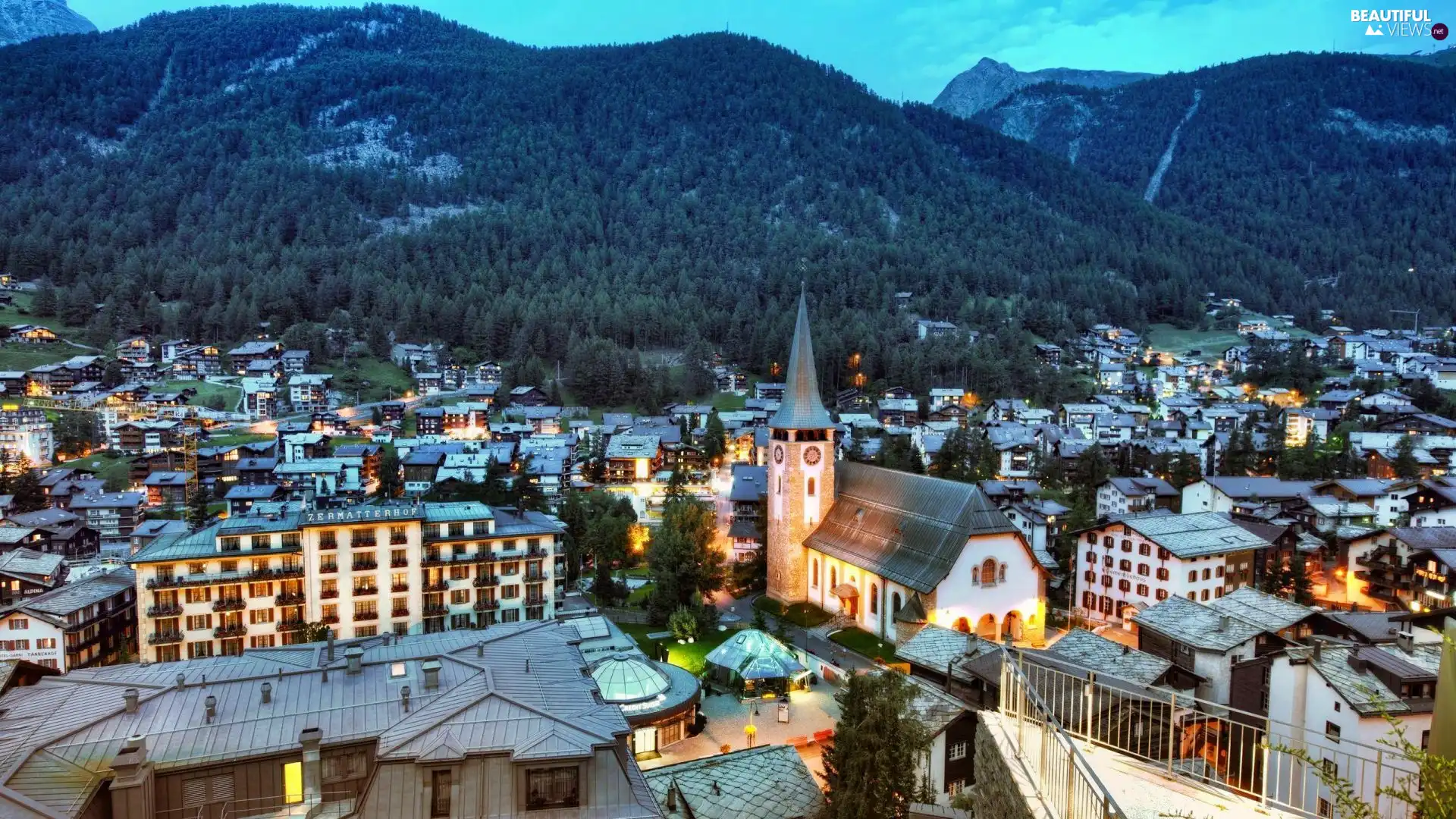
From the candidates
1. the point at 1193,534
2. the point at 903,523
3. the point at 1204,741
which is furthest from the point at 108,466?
the point at 1204,741

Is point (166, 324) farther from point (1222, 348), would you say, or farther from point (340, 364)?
point (1222, 348)

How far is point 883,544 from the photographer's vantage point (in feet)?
136

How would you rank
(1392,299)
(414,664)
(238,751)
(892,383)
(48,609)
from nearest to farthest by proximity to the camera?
(238,751) → (414,664) → (48,609) → (892,383) → (1392,299)

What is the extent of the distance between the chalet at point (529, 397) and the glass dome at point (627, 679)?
7882 cm

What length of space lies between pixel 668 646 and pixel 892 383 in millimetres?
79632

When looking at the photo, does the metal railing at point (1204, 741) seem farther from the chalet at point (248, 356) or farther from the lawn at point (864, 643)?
the chalet at point (248, 356)

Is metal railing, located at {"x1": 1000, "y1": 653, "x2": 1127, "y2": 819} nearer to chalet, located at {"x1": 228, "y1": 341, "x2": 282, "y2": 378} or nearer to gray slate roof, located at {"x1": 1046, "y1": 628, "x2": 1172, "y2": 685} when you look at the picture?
gray slate roof, located at {"x1": 1046, "y1": 628, "x2": 1172, "y2": 685}

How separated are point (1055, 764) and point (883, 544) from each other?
1361 inches

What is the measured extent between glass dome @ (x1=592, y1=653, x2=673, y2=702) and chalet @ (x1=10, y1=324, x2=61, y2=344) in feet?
392

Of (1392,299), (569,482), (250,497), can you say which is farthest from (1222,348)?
(250,497)

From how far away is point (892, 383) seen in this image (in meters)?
113

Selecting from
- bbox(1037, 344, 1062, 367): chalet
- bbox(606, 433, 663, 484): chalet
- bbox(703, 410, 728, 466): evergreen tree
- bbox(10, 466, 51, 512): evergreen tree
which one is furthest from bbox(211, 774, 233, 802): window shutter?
bbox(1037, 344, 1062, 367): chalet

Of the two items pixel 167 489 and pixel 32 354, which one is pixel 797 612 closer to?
pixel 167 489

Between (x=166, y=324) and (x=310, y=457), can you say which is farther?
(x=166, y=324)
